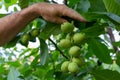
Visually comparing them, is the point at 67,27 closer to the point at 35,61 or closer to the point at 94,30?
the point at 94,30

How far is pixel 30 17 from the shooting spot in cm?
117

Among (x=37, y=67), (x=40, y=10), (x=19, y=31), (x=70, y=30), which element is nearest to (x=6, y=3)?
(x=37, y=67)

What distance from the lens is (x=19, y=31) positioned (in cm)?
125

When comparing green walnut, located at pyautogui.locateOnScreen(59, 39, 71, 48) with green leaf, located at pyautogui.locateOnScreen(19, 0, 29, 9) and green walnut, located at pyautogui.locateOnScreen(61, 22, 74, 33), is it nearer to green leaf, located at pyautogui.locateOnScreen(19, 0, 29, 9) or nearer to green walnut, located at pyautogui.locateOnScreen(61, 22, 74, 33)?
green walnut, located at pyautogui.locateOnScreen(61, 22, 74, 33)

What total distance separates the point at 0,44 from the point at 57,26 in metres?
0.27

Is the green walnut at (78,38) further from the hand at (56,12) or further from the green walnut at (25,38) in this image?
the green walnut at (25,38)

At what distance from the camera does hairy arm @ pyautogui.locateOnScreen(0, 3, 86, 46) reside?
109 cm

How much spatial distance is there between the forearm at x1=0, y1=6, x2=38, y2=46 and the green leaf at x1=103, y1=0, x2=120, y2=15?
0.91 feet

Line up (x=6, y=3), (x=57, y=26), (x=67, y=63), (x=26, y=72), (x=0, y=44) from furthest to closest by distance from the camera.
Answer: (x=6, y=3) < (x=26, y=72) < (x=0, y=44) < (x=57, y=26) < (x=67, y=63)

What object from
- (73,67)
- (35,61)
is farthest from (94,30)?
(35,61)

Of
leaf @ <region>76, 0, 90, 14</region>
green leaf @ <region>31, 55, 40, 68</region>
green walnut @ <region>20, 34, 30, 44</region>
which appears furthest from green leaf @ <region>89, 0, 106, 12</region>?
green leaf @ <region>31, 55, 40, 68</region>

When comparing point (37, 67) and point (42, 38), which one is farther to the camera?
point (37, 67)

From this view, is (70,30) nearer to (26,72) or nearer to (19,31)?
(19,31)

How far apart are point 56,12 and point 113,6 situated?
20 centimetres
